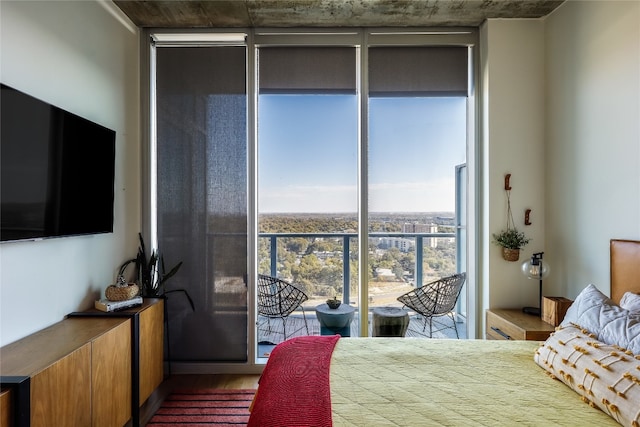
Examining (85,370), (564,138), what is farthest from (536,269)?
(85,370)

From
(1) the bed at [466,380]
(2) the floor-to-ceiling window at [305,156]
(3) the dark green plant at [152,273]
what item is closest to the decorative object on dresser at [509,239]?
(2) the floor-to-ceiling window at [305,156]

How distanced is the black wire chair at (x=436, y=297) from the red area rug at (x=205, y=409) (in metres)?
1.52

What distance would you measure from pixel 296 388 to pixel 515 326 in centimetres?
173

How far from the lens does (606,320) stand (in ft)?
5.02

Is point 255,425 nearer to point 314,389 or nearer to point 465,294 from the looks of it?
point 314,389

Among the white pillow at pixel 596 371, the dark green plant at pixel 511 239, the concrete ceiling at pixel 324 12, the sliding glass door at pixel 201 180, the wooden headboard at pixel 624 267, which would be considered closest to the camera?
the white pillow at pixel 596 371

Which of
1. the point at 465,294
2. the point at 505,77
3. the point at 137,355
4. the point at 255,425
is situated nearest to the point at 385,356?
the point at 255,425

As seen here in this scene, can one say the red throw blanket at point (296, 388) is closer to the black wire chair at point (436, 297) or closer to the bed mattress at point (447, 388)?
the bed mattress at point (447, 388)

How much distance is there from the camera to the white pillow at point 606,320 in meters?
1.39

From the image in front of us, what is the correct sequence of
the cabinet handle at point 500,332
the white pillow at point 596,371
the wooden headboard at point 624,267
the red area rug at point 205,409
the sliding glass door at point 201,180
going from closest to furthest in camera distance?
the white pillow at point 596,371, the wooden headboard at point 624,267, the red area rug at point 205,409, the cabinet handle at point 500,332, the sliding glass door at point 201,180

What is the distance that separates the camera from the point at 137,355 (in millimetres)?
2176

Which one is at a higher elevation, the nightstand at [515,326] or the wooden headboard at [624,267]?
the wooden headboard at [624,267]

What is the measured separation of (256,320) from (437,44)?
9.36ft

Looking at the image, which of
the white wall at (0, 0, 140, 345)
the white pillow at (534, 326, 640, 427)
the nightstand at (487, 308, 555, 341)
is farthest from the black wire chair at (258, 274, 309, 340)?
the white pillow at (534, 326, 640, 427)
